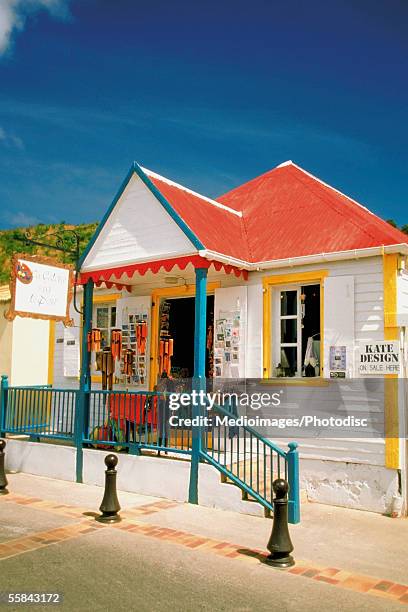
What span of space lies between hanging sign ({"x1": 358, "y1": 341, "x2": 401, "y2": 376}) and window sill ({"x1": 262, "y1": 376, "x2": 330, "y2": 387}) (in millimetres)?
655

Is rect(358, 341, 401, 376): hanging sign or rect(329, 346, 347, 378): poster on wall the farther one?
rect(329, 346, 347, 378): poster on wall

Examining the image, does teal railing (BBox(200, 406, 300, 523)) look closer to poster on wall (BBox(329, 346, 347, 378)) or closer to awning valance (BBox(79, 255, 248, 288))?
poster on wall (BBox(329, 346, 347, 378))

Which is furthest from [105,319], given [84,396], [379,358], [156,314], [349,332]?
[379,358]

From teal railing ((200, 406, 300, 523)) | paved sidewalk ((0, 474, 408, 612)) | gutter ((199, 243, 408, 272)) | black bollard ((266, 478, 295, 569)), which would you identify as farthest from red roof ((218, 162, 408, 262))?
black bollard ((266, 478, 295, 569))

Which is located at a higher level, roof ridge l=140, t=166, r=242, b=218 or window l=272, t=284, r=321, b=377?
roof ridge l=140, t=166, r=242, b=218

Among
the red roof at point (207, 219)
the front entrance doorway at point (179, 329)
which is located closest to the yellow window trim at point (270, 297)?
the red roof at point (207, 219)

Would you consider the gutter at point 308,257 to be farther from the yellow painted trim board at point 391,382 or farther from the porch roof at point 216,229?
the yellow painted trim board at point 391,382

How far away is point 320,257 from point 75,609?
5993 mm

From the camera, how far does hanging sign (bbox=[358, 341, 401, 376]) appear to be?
26.2ft

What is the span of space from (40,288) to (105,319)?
2.85 metres

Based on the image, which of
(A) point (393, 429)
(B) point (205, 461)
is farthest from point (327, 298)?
(B) point (205, 461)

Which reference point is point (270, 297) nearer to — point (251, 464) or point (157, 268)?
point (157, 268)

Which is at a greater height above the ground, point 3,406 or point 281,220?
point 281,220

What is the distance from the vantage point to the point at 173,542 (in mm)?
6523
